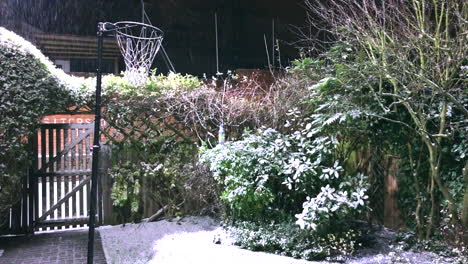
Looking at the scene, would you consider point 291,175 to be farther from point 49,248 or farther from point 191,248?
point 49,248

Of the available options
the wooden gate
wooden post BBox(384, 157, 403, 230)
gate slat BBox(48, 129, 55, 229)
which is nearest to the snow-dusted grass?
the wooden gate

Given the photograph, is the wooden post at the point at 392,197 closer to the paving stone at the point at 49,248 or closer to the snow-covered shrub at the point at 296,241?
the snow-covered shrub at the point at 296,241

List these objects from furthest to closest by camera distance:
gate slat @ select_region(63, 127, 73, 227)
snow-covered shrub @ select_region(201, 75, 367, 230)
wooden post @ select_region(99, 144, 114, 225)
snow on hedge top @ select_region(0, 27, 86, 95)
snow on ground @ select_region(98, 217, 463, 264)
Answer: wooden post @ select_region(99, 144, 114, 225), gate slat @ select_region(63, 127, 73, 227), snow on hedge top @ select_region(0, 27, 86, 95), snow-covered shrub @ select_region(201, 75, 367, 230), snow on ground @ select_region(98, 217, 463, 264)

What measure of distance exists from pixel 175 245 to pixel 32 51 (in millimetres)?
3846

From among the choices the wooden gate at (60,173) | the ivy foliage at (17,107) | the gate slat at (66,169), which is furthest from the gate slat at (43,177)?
the ivy foliage at (17,107)

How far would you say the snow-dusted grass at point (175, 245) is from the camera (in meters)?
4.12

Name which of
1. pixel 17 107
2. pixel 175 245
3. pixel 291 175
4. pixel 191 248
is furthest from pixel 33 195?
pixel 291 175

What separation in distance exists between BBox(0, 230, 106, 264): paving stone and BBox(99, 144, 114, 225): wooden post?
36cm

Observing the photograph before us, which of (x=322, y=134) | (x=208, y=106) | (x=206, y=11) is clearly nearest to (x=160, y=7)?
(x=206, y=11)

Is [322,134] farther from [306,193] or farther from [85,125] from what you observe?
[85,125]

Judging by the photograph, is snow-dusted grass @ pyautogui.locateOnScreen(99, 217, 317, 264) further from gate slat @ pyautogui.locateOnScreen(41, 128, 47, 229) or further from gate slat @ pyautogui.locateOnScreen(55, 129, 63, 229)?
gate slat @ pyautogui.locateOnScreen(41, 128, 47, 229)

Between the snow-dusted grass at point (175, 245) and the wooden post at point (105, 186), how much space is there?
19 centimetres

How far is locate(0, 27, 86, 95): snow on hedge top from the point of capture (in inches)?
201

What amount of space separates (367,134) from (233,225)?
95.9 inches
